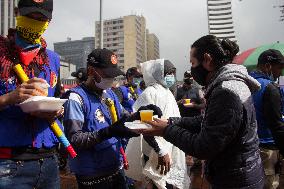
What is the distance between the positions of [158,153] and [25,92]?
6.92 feet

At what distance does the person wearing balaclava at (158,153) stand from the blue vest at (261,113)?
1084 mm

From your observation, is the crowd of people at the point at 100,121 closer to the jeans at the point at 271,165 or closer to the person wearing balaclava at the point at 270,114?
the person wearing balaclava at the point at 270,114

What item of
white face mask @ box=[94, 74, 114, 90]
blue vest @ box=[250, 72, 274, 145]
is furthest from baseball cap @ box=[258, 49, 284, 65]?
white face mask @ box=[94, 74, 114, 90]

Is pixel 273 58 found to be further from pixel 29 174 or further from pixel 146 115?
pixel 29 174

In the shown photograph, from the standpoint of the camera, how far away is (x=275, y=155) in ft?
13.1

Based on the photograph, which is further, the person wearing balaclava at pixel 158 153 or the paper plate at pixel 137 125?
the person wearing balaclava at pixel 158 153

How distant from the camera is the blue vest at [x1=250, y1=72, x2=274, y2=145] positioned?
374cm

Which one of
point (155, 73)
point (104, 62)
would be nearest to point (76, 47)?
point (155, 73)

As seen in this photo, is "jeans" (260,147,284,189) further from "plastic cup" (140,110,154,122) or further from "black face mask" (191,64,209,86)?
"plastic cup" (140,110,154,122)

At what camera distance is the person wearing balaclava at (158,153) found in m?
3.82

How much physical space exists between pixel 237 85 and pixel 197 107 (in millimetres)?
5953

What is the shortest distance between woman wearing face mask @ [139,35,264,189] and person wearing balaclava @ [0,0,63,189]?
781 millimetres

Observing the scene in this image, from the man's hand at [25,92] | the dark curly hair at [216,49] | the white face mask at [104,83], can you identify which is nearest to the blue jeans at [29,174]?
the man's hand at [25,92]

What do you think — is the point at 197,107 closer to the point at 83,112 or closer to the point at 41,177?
the point at 83,112
